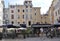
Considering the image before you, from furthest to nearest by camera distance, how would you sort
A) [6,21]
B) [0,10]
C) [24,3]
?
[24,3] → [6,21] → [0,10]

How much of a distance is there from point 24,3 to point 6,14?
11143 millimetres

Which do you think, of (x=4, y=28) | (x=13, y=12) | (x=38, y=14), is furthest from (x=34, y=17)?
(x=4, y=28)

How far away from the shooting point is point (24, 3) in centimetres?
11544

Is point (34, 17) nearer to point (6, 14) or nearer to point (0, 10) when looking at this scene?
point (6, 14)

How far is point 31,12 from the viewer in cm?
11338

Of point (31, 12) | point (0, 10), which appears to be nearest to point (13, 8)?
point (31, 12)

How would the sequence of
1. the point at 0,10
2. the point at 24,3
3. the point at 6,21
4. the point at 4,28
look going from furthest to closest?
the point at 24,3
the point at 6,21
the point at 0,10
the point at 4,28

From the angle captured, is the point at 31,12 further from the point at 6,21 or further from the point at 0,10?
the point at 0,10

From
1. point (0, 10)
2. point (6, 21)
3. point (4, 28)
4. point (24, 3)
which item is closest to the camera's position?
point (4, 28)

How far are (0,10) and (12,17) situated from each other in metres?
18.0

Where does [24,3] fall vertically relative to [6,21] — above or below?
above

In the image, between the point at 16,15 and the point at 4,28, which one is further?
the point at 16,15

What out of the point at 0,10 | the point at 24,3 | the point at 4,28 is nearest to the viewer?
the point at 4,28

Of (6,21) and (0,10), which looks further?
(6,21)
